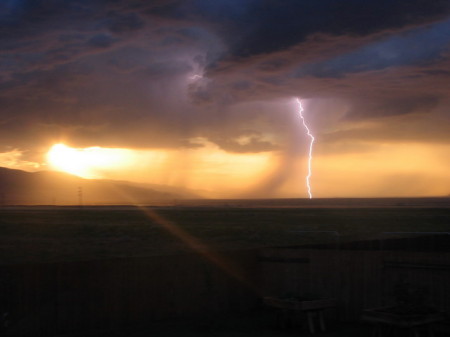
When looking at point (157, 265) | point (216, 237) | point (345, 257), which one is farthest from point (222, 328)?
point (216, 237)

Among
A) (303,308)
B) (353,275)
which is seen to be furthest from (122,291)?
Result: (353,275)

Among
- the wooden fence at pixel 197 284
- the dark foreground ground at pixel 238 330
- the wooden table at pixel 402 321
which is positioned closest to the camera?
the wooden table at pixel 402 321

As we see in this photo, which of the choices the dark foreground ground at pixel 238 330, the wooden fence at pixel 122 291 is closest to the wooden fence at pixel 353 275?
the dark foreground ground at pixel 238 330

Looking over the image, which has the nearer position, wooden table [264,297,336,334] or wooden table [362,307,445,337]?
wooden table [362,307,445,337]

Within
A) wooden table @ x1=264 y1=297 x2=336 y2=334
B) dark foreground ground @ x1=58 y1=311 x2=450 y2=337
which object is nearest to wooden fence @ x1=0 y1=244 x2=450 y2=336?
dark foreground ground @ x1=58 y1=311 x2=450 y2=337

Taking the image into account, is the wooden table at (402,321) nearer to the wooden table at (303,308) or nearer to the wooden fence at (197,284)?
the wooden fence at (197,284)

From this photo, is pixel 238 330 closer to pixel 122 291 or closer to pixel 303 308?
pixel 303 308

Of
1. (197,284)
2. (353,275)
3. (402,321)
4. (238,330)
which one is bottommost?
(238,330)

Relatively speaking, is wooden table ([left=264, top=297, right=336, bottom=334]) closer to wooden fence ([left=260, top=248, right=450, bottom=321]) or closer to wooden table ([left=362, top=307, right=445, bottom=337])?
wooden fence ([left=260, top=248, right=450, bottom=321])

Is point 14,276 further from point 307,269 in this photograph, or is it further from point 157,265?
point 307,269
